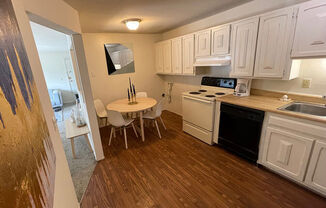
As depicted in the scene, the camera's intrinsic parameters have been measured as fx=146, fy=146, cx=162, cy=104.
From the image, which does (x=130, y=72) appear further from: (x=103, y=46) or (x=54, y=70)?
(x=54, y=70)

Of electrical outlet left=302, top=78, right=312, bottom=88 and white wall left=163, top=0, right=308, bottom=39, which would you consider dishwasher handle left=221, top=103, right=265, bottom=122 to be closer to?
electrical outlet left=302, top=78, right=312, bottom=88

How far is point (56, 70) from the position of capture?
19.5ft

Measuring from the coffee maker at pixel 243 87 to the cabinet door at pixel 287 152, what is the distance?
766 millimetres

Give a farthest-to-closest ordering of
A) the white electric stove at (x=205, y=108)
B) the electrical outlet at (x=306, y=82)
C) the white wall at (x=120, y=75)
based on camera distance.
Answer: the white wall at (x=120, y=75), the white electric stove at (x=205, y=108), the electrical outlet at (x=306, y=82)

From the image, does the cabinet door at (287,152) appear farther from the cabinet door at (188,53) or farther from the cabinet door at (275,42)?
the cabinet door at (188,53)

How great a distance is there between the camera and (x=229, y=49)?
7.80ft

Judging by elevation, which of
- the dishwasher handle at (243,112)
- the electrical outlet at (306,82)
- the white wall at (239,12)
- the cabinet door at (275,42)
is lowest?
the dishwasher handle at (243,112)

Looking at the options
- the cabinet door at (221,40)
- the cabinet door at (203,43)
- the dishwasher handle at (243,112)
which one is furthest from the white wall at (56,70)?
the dishwasher handle at (243,112)

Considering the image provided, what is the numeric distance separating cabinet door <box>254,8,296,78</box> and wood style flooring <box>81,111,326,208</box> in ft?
4.65

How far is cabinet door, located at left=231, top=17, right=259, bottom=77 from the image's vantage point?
2073 millimetres

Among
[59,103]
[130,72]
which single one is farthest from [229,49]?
[59,103]

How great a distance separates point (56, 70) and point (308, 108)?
760 centimetres

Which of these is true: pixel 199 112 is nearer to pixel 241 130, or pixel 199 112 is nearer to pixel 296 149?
pixel 241 130

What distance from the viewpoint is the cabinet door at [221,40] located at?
93.0 inches
